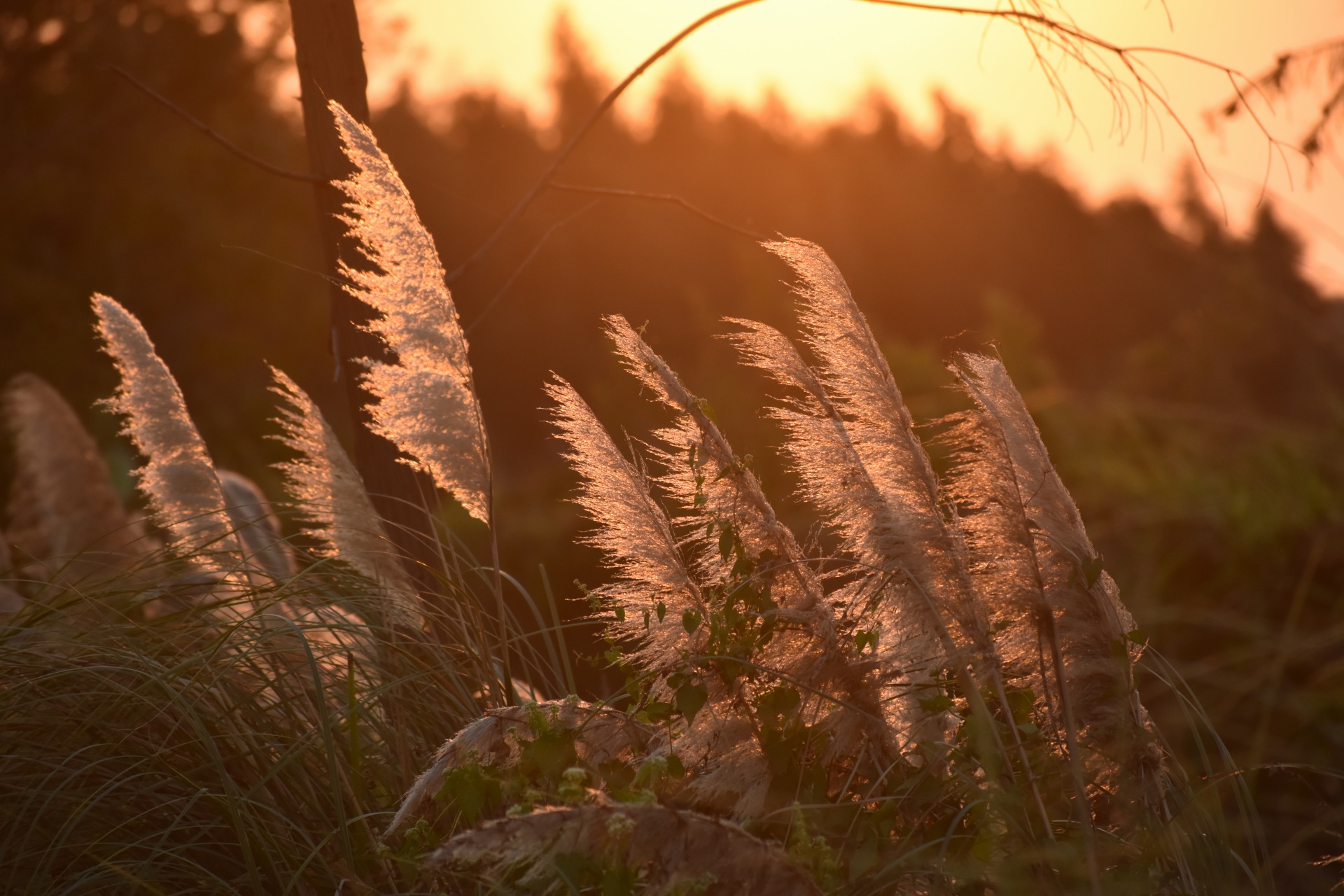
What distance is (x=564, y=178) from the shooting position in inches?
1120

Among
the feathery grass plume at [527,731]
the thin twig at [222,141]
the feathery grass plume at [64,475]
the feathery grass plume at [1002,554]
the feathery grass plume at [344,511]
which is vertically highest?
the thin twig at [222,141]

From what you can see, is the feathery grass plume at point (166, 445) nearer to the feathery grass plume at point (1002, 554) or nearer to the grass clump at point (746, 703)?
the grass clump at point (746, 703)

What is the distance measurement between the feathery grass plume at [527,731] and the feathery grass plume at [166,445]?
5.16 feet

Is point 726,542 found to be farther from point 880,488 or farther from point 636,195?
point 636,195

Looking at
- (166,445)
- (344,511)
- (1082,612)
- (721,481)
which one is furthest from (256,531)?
(1082,612)

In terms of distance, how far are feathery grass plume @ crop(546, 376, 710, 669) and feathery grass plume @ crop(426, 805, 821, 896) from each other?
60 cm

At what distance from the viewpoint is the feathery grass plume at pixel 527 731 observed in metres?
1.78

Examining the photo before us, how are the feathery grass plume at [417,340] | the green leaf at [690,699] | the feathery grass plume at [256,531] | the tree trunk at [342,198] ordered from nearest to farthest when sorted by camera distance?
the green leaf at [690,699] → the feathery grass plume at [417,340] → the tree trunk at [342,198] → the feathery grass plume at [256,531]

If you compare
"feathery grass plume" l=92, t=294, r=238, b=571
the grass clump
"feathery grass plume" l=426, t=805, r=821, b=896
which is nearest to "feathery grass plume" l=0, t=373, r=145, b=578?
"feathery grass plume" l=92, t=294, r=238, b=571

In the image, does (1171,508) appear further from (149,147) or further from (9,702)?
(149,147)

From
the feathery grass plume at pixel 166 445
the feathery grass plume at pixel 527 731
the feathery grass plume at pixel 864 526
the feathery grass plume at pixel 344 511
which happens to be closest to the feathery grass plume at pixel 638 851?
the feathery grass plume at pixel 527 731

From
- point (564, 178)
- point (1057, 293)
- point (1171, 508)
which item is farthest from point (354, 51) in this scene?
point (1057, 293)

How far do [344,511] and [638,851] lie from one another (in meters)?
1.69

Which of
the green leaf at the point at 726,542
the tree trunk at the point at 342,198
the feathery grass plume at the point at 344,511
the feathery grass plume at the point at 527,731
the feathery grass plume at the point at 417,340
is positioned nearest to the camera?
the feathery grass plume at the point at 527,731
